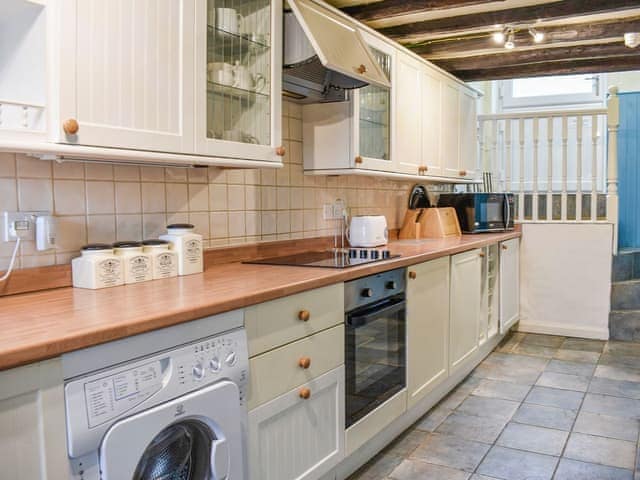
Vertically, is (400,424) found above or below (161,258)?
below

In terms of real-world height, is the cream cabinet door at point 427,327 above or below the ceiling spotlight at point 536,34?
below

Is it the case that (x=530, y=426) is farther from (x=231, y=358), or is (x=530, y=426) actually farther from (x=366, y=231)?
(x=231, y=358)

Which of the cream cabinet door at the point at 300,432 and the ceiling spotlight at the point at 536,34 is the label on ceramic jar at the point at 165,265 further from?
the ceiling spotlight at the point at 536,34

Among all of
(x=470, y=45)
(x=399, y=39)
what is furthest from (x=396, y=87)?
(x=470, y=45)

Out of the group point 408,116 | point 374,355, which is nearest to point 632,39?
point 408,116

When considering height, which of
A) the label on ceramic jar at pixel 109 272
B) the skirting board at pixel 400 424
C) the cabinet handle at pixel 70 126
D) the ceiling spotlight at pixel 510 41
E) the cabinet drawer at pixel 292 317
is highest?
the ceiling spotlight at pixel 510 41

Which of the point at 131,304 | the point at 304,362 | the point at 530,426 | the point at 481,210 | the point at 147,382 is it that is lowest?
the point at 530,426

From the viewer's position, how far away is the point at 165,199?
214cm

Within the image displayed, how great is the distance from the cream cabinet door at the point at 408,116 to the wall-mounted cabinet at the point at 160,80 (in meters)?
1.23

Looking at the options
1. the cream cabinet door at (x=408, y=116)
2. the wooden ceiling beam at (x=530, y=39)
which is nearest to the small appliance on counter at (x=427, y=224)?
the cream cabinet door at (x=408, y=116)

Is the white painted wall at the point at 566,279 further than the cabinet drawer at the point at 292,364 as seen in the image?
Yes

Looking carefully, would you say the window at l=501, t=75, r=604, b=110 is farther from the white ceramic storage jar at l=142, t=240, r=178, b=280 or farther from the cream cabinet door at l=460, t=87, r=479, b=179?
the white ceramic storage jar at l=142, t=240, r=178, b=280

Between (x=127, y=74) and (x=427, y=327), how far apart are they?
188 centimetres

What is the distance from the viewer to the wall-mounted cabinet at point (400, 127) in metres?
2.85
